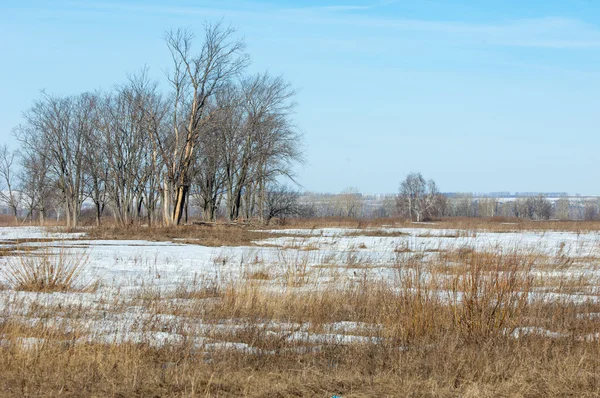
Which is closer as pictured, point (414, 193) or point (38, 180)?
point (38, 180)

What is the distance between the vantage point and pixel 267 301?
30.5 feet

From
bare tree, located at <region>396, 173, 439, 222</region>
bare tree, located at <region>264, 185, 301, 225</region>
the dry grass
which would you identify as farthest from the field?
bare tree, located at <region>396, 173, 439, 222</region>

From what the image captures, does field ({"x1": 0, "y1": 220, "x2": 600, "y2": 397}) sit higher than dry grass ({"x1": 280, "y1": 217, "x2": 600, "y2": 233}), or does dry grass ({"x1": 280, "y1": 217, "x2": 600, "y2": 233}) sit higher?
dry grass ({"x1": 280, "y1": 217, "x2": 600, "y2": 233})

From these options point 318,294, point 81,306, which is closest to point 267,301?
point 318,294

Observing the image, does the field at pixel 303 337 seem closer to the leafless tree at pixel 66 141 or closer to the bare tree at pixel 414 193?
the leafless tree at pixel 66 141

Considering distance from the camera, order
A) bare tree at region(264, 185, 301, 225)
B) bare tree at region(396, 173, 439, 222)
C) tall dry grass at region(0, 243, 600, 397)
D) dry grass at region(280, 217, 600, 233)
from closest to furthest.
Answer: tall dry grass at region(0, 243, 600, 397) → dry grass at region(280, 217, 600, 233) → bare tree at region(264, 185, 301, 225) → bare tree at region(396, 173, 439, 222)

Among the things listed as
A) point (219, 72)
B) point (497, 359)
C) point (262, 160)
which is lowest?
point (497, 359)

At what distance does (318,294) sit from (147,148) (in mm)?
49518

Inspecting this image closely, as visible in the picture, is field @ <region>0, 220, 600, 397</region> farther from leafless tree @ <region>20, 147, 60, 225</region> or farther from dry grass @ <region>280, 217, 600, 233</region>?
leafless tree @ <region>20, 147, 60, 225</region>

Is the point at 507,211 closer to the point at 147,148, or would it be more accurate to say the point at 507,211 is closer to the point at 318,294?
Result: the point at 147,148

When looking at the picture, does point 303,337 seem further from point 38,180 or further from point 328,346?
point 38,180

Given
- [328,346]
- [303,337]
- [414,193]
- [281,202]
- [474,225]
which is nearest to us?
[328,346]

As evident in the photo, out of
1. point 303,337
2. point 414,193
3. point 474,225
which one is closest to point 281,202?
point 474,225

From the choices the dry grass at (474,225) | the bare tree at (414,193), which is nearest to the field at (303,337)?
the dry grass at (474,225)
